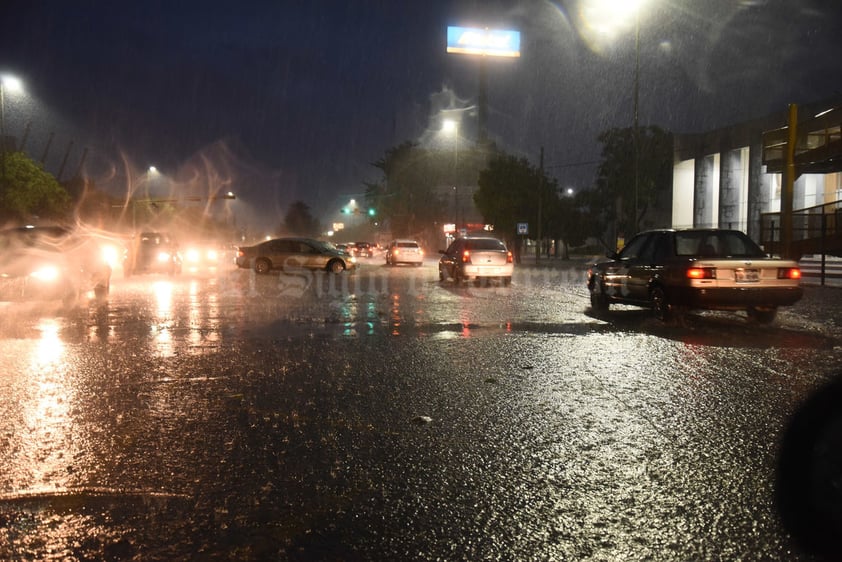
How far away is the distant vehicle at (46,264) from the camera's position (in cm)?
1469

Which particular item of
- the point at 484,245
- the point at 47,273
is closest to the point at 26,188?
the point at 47,273

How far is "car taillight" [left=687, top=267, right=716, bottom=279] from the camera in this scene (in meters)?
10.9

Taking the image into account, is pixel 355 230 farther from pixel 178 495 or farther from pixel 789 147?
pixel 178 495

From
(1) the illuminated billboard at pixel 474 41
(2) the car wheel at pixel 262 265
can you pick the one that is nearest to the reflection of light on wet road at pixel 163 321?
(2) the car wheel at pixel 262 265

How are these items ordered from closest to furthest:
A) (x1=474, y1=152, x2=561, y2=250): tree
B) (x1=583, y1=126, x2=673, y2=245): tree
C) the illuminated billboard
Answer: (x1=583, y1=126, x2=673, y2=245): tree, (x1=474, y1=152, x2=561, y2=250): tree, the illuminated billboard

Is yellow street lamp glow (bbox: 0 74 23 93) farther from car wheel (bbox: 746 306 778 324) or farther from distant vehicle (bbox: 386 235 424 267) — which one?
car wheel (bbox: 746 306 778 324)

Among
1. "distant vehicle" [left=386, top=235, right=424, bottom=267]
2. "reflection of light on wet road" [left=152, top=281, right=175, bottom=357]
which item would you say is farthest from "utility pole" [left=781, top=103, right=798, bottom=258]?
"distant vehicle" [left=386, top=235, right=424, bottom=267]

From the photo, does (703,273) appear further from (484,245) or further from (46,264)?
(46,264)

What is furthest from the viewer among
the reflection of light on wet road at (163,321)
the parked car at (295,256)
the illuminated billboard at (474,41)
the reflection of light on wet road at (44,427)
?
the illuminated billboard at (474,41)

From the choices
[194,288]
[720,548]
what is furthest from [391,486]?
[194,288]

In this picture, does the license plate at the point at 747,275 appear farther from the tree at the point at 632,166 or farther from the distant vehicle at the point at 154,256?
the tree at the point at 632,166

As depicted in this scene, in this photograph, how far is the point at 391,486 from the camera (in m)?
3.98

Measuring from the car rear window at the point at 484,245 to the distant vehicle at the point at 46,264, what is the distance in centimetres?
1078

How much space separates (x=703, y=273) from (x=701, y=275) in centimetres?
4
